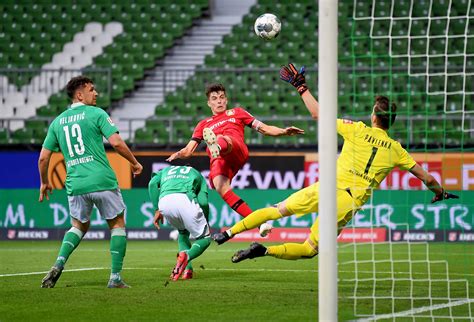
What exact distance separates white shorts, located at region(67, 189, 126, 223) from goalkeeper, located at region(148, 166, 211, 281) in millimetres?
920

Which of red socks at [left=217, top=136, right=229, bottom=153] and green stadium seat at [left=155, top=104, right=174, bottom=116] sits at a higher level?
green stadium seat at [left=155, top=104, right=174, bottom=116]

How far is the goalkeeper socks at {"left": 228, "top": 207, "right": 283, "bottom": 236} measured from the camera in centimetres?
1027

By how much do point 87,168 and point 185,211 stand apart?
140 centimetres

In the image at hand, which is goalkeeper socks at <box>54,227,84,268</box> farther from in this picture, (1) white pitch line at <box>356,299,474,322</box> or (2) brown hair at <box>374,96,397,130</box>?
(1) white pitch line at <box>356,299,474,322</box>

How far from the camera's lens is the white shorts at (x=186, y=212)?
35.5 ft

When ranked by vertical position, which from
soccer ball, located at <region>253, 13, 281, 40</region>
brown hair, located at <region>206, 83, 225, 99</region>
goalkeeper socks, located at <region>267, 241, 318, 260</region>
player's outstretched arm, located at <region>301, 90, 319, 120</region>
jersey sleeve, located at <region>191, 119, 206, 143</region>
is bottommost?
goalkeeper socks, located at <region>267, 241, 318, 260</region>

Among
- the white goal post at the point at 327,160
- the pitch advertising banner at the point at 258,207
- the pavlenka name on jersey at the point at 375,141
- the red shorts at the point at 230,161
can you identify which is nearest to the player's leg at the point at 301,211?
the pavlenka name on jersey at the point at 375,141

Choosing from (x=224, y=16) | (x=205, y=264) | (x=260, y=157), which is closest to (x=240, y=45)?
(x=224, y=16)

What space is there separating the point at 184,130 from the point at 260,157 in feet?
11.0

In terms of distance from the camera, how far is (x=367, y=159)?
10.0m

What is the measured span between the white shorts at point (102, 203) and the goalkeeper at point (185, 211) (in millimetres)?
920

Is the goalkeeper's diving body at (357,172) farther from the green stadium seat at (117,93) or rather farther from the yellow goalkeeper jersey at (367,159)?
the green stadium seat at (117,93)

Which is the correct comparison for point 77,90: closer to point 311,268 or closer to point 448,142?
point 311,268

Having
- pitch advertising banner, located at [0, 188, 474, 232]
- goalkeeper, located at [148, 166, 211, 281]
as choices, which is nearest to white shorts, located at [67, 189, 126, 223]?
goalkeeper, located at [148, 166, 211, 281]
